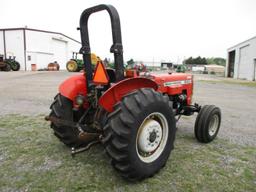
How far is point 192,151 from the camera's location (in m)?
3.30

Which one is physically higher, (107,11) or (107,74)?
(107,11)

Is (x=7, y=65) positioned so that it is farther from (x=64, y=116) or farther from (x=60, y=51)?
(x=64, y=116)

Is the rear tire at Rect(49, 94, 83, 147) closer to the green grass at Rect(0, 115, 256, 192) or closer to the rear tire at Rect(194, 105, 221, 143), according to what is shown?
the green grass at Rect(0, 115, 256, 192)

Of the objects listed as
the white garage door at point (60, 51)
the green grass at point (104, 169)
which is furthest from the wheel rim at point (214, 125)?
the white garage door at point (60, 51)

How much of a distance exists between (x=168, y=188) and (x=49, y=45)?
3510 cm

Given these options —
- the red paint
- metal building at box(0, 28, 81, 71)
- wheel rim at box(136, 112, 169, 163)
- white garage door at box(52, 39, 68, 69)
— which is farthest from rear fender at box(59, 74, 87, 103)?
white garage door at box(52, 39, 68, 69)

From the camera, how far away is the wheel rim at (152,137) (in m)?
2.46

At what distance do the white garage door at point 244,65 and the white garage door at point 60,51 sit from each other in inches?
1121

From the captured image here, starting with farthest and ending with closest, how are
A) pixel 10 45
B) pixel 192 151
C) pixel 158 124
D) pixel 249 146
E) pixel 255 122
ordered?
pixel 10 45 < pixel 255 122 < pixel 249 146 < pixel 192 151 < pixel 158 124

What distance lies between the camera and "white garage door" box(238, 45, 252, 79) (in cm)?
2674

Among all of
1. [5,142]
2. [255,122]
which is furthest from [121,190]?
[255,122]

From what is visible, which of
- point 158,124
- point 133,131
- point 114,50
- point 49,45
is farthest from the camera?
point 49,45

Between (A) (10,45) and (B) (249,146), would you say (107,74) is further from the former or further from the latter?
(A) (10,45)

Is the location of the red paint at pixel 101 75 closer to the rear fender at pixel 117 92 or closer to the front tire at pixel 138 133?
the rear fender at pixel 117 92
